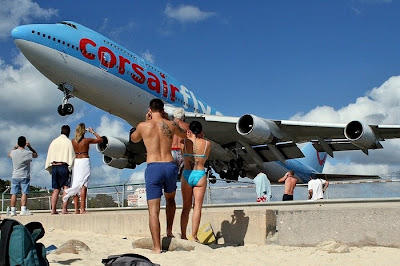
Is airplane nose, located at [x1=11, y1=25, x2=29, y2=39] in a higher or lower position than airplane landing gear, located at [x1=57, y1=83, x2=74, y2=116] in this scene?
higher

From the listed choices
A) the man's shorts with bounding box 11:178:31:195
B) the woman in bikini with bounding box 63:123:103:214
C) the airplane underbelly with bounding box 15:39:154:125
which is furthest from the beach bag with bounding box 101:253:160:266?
the airplane underbelly with bounding box 15:39:154:125

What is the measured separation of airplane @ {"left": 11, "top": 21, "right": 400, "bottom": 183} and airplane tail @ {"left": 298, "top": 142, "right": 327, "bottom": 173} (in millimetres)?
10215

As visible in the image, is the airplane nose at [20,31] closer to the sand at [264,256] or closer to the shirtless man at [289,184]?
the shirtless man at [289,184]

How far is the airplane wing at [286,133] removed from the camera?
602 inches

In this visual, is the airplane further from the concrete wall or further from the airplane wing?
the concrete wall

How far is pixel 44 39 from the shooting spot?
14.6 m

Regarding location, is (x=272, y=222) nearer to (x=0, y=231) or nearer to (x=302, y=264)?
(x=302, y=264)

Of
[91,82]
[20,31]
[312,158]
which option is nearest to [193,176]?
[91,82]

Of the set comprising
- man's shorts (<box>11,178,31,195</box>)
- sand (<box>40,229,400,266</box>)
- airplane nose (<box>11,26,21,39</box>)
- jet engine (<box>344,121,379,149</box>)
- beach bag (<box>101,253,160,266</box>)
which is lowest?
sand (<box>40,229,400,266</box>)

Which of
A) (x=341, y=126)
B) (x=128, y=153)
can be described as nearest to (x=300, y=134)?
(x=341, y=126)

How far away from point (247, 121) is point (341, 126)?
13.6ft

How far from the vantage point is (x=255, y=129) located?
15.3 m

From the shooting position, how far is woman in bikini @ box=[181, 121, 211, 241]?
18.1ft

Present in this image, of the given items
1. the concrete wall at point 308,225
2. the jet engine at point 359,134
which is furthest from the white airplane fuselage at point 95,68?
the concrete wall at point 308,225
